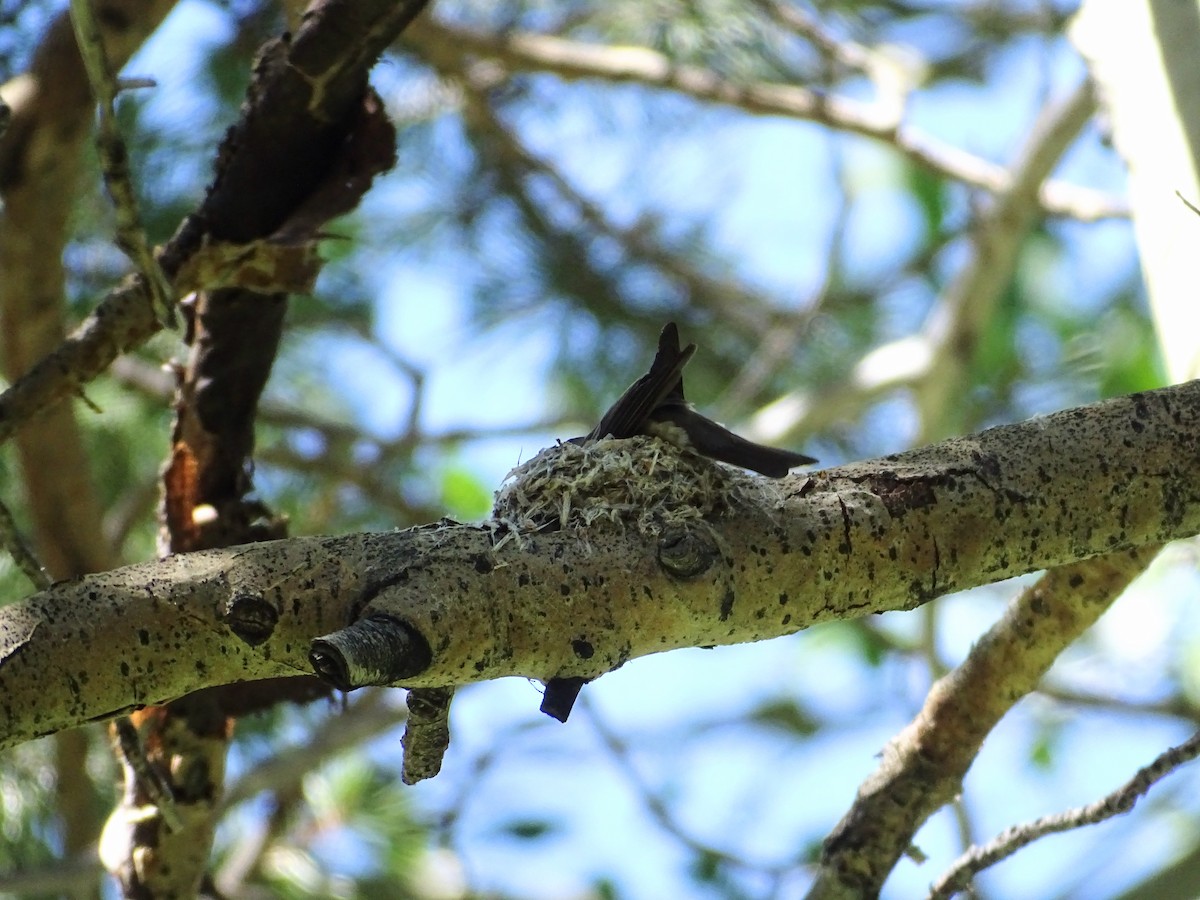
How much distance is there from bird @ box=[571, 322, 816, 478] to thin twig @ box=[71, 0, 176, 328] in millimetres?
1049

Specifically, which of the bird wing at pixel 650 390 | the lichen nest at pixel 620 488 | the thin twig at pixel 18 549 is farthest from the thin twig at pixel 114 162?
the bird wing at pixel 650 390

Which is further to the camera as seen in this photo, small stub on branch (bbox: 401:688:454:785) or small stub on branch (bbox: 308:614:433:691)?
small stub on branch (bbox: 401:688:454:785)

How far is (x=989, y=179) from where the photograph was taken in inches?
207

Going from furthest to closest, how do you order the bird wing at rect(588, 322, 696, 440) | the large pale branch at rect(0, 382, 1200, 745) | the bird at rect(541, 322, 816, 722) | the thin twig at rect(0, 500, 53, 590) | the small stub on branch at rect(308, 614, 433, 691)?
the bird wing at rect(588, 322, 696, 440) < the bird at rect(541, 322, 816, 722) < the thin twig at rect(0, 500, 53, 590) < the large pale branch at rect(0, 382, 1200, 745) < the small stub on branch at rect(308, 614, 433, 691)

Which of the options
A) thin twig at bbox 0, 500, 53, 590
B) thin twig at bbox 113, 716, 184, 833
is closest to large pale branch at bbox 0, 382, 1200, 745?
thin twig at bbox 0, 500, 53, 590

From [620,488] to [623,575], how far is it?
1.80ft

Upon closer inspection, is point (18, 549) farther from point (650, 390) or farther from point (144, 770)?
point (650, 390)

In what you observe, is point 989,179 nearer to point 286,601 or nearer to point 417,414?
point 417,414

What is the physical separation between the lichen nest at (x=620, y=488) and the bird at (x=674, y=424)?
102 mm

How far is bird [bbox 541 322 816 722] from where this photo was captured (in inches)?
102

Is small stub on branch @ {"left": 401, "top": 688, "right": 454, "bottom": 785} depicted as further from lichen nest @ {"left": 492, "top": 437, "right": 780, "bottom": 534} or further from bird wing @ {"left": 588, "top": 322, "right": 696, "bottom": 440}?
bird wing @ {"left": 588, "top": 322, "right": 696, "bottom": 440}

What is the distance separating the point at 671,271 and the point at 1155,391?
3947mm

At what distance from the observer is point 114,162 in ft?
6.26

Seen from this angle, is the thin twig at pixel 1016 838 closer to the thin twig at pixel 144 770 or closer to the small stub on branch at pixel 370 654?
the small stub on branch at pixel 370 654
